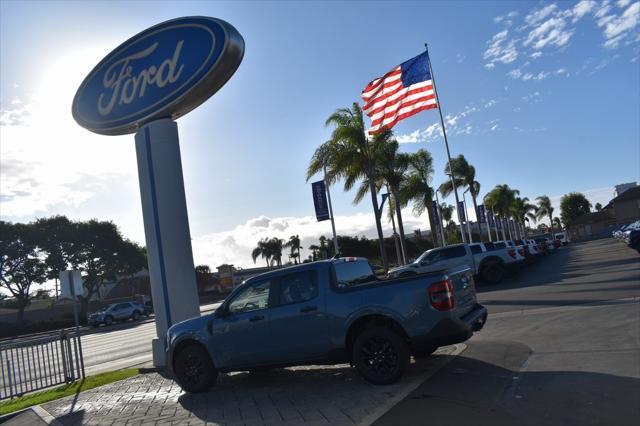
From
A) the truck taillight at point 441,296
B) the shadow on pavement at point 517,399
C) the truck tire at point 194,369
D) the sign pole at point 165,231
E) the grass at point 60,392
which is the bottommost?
the shadow on pavement at point 517,399

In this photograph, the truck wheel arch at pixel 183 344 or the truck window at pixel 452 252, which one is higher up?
the truck window at pixel 452 252

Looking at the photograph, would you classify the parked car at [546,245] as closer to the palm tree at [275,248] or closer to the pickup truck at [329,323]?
the pickup truck at [329,323]

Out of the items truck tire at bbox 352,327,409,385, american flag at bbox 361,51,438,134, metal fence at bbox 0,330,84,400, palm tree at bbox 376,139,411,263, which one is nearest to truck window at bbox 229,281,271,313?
truck tire at bbox 352,327,409,385

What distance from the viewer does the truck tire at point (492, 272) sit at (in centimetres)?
2220

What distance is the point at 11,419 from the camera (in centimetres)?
808

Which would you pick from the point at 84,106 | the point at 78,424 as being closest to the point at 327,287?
the point at 78,424

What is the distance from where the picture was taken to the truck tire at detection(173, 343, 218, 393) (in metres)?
7.83

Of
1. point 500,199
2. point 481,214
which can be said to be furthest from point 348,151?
point 500,199

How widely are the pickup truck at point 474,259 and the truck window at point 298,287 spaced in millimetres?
14701

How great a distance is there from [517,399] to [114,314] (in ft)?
133

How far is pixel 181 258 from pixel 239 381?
3.54 meters

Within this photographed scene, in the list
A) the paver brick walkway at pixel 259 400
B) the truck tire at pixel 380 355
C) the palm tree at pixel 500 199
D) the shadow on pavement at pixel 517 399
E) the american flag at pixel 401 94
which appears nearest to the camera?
the shadow on pavement at pixel 517 399

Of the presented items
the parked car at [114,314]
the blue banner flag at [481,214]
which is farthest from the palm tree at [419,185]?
the parked car at [114,314]

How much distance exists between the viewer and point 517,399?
566 cm
